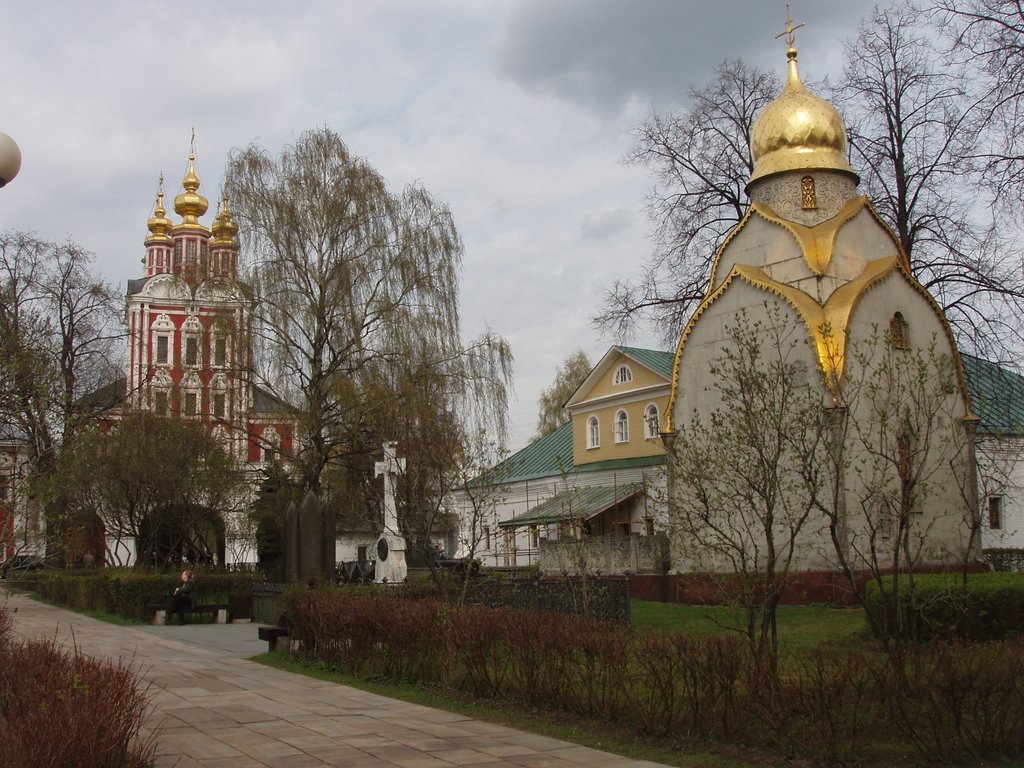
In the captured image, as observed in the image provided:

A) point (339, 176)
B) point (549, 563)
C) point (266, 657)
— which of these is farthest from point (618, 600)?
point (339, 176)

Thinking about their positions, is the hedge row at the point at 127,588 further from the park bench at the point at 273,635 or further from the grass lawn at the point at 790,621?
the grass lawn at the point at 790,621

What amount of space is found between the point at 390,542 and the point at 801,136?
1345cm

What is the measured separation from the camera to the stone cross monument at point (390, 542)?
19.4m

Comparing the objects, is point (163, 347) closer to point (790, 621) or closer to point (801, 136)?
point (801, 136)

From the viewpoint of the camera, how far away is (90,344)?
1506 inches

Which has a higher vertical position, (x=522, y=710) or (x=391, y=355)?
(x=391, y=355)

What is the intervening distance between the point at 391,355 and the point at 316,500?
575 cm

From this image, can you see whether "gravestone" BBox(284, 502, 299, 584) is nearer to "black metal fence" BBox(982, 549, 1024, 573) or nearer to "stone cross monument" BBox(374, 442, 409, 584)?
"stone cross monument" BBox(374, 442, 409, 584)

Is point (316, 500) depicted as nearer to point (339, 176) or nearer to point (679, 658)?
point (339, 176)

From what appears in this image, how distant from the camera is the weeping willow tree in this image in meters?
25.0

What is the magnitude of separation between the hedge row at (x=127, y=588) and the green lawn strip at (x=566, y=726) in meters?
11.5

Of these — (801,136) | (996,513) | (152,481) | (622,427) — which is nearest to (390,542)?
(152,481)

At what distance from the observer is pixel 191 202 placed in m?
57.2

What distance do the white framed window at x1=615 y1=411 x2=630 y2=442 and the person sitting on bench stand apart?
16.4 metres
